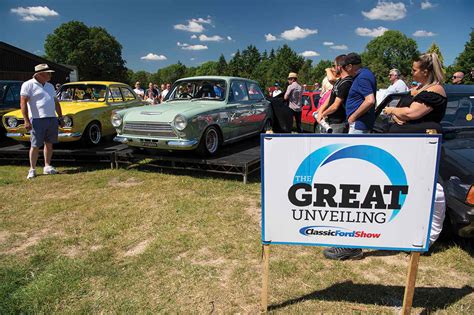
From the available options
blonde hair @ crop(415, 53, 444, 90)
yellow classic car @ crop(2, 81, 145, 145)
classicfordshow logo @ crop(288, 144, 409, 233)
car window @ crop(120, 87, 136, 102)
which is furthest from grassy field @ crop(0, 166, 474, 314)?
car window @ crop(120, 87, 136, 102)

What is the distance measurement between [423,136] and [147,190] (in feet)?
13.9

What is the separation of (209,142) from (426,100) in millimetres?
3923

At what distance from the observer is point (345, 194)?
2244 millimetres

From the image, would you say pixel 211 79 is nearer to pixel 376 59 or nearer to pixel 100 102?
pixel 100 102

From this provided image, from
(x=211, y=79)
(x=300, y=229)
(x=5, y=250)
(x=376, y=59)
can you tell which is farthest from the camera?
(x=376, y=59)

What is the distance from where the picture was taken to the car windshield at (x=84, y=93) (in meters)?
8.05

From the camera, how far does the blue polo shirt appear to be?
3432mm

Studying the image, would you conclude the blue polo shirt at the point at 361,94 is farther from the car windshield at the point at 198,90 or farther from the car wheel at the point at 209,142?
the car windshield at the point at 198,90

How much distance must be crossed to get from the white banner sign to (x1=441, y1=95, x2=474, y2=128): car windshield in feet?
7.70

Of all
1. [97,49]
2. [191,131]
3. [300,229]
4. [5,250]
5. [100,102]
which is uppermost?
[97,49]

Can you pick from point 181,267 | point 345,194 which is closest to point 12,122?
point 181,267

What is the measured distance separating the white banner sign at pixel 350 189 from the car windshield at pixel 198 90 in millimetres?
4634

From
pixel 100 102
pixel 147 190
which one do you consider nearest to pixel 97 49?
pixel 100 102

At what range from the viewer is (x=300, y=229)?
2350 mm
